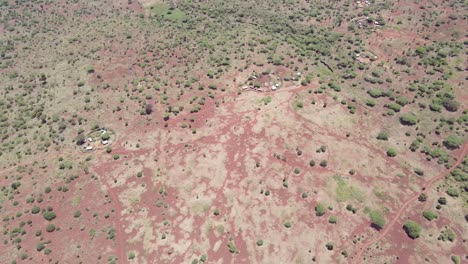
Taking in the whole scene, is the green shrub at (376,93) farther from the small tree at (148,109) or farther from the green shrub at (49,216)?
the green shrub at (49,216)

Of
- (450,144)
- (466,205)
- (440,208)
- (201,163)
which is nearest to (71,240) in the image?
(201,163)

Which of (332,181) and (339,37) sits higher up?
(339,37)

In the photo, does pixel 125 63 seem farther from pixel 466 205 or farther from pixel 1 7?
pixel 466 205

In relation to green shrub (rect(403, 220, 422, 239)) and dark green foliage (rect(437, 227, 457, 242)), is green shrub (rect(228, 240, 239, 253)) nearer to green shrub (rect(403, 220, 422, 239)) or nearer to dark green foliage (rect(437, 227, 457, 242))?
green shrub (rect(403, 220, 422, 239))

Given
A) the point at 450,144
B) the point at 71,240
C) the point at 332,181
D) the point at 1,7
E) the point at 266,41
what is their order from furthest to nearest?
the point at 1,7 < the point at 266,41 < the point at 450,144 < the point at 332,181 < the point at 71,240

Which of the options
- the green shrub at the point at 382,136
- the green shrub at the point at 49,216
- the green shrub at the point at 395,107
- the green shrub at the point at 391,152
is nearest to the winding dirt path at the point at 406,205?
the green shrub at the point at 391,152

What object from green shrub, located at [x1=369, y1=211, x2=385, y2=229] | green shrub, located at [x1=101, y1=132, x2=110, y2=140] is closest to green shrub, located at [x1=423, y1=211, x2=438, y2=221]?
green shrub, located at [x1=369, y1=211, x2=385, y2=229]
